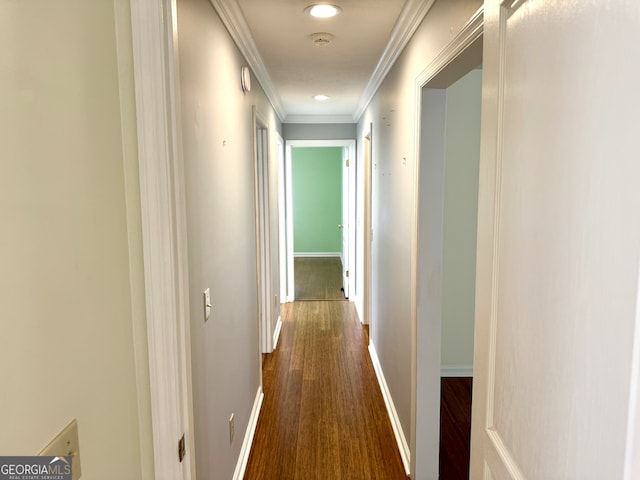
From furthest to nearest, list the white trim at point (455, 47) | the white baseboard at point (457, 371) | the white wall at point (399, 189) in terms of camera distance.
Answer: the white baseboard at point (457, 371) → the white wall at point (399, 189) → the white trim at point (455, 47)

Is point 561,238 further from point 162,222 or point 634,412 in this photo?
point 162,222

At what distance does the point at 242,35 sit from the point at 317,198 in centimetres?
634

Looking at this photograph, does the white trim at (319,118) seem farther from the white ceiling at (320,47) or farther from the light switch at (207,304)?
the light switch at (207,304)

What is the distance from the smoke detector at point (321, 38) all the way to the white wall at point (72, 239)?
5.09 ft

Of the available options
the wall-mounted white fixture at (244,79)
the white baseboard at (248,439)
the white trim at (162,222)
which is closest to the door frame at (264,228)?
the white baseboard at (248,439)

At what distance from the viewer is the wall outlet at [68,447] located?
0.70 meters

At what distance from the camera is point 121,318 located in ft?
3.03

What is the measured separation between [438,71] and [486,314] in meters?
1.06

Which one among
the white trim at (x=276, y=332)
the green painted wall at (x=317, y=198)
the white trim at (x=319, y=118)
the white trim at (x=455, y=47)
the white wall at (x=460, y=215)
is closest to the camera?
the white trim at (x=455, y=47)

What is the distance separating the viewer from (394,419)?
106 inches

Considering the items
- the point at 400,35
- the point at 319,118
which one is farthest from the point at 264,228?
the point at 319,118

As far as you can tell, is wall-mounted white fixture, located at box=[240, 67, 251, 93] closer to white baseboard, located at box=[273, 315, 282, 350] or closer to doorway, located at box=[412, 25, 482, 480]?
doorway, located at box=[412, 25, 482, 480]

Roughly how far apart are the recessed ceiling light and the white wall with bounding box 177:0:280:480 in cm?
40

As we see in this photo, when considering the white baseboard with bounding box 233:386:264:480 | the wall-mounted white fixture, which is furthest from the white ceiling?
the white baseboard with bounding box 233:386:264:480
